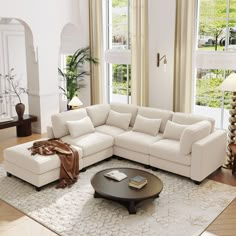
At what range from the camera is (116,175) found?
4.79 metres

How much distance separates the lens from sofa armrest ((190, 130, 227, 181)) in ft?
16.7

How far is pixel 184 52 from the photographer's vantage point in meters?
7.03

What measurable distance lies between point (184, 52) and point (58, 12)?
3.26 m

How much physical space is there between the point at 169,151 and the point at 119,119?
1.61 meters

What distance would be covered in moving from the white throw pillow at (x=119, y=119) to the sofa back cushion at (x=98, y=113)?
114 millimetres

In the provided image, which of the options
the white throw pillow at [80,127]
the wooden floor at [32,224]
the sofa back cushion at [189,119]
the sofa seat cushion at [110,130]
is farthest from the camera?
the sofa seat cushion at [110,130]

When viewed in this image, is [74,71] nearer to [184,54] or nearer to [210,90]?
[184,54]

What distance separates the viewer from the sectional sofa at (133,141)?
16.8 feet

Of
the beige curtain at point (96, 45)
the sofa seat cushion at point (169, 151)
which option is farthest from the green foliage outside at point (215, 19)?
the beige curtain at point (96, 45)

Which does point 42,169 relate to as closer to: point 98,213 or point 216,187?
point 98,213

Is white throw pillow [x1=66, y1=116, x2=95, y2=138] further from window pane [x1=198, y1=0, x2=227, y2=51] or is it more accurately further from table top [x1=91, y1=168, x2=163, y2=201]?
window pane [x1=198, y1=0, x2=227, y2=51]

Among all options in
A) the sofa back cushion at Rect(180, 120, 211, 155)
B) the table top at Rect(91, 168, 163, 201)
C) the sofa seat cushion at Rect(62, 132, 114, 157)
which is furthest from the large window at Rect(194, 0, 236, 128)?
the table top at Rect(91, 168, 163, 201)

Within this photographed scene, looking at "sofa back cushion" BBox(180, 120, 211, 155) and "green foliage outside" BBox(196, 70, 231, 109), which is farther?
"green foliage outside" BBox(196, 70, 231, 109)

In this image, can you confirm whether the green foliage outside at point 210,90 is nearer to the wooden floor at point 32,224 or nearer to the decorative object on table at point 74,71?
the wooden floor at point 32,224
